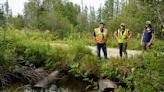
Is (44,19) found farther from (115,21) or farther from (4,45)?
(4,45)

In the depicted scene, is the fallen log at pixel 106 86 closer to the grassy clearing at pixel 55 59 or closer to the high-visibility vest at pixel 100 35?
the grassy clearing at pixel 55 59

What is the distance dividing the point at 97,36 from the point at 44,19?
101 feet

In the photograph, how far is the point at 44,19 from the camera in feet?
A: 143

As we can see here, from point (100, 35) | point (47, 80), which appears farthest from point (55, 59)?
point (100, 35)

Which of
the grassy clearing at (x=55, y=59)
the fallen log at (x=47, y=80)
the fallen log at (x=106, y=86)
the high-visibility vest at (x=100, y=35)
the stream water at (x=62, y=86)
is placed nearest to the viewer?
the fallen log at (x=106, y=86)

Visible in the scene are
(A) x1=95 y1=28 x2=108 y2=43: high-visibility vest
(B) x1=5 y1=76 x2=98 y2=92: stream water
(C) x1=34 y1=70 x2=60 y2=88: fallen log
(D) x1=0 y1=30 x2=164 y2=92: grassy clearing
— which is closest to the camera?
(B) x1=5 y1=76 x2=98 y2=92: stream water

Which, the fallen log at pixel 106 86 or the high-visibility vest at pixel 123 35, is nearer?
the fallen log at pixel 106 86

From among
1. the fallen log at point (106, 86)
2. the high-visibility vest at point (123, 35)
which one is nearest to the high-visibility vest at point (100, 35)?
the high-visibility vest at point (123, 35)

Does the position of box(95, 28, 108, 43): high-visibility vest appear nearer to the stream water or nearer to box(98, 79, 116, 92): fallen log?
the stream water

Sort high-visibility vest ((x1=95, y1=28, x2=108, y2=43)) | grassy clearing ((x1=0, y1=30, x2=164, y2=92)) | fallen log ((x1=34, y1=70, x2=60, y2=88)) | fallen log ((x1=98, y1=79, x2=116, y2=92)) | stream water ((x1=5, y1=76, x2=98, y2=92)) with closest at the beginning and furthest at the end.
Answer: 1. fallen log ((x1=98, y1=79, x2=116, y2=92))
2. stream water ((x1=5, y1=76, x2=98, y2=92))
3. fallen log ((x1=34, y1=70, x2=60, y2=88))
4. grassy clearing ((x1=0, y1=30, x2=164, y2=92))
5. high-visibility vest ((x1=95, y1=28, x2=108, y2=43))

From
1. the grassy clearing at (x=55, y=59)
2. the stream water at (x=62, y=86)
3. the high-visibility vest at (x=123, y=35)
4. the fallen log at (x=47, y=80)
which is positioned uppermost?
the high-visibility vest at (x=123, y=35)

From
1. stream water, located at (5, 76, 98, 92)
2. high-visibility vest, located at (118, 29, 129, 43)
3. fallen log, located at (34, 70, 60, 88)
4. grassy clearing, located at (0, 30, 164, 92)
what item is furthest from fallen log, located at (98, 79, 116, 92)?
high-visibility vest, located at (118, 29, 129, 43)

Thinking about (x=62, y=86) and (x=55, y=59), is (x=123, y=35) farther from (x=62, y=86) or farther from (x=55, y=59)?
(x=62, y=86)

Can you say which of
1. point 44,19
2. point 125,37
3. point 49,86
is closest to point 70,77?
point 49,86
